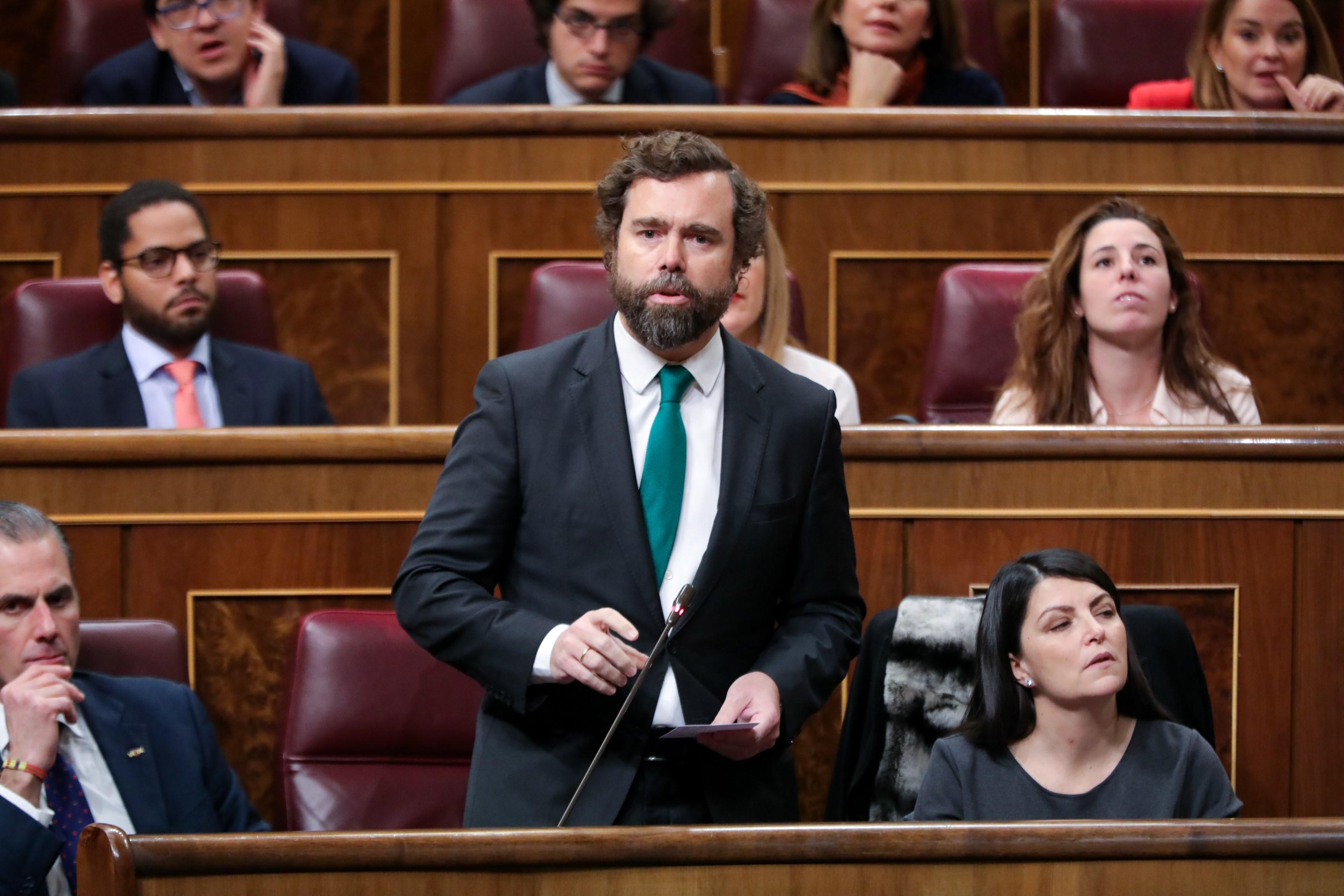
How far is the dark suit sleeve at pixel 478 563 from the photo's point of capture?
887 mm

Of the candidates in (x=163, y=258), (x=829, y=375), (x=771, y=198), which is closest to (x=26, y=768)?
Answer: (x=163, y=258)

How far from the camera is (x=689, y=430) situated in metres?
0.97

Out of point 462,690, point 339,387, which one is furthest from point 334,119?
point 462,690

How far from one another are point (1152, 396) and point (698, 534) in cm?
70

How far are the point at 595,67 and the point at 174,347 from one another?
54 cm

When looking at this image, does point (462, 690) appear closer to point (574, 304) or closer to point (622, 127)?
point (574, 304)

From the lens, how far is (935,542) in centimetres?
125

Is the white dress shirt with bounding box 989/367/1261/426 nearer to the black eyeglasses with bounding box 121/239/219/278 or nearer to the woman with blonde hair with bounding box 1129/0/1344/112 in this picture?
the woman with blonde hair with bounding box 1129/0/1344/112

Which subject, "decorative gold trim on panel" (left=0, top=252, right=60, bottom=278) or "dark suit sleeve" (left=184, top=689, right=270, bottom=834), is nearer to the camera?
"dark suit sleeve" (left=184, top=689, right=270, bottom=834)

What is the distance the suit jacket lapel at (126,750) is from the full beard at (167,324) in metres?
0.51

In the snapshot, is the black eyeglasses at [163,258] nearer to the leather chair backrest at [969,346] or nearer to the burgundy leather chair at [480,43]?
the burgundy leather chair at [480,43]

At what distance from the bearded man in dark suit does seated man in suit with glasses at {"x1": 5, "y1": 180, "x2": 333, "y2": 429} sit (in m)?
0.66

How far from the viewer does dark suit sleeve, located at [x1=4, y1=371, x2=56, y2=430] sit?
1.51 m

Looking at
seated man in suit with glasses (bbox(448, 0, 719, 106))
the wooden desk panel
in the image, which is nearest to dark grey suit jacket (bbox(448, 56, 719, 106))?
seated man in suit with glasses (bbox(448, 0, 719, 106))
